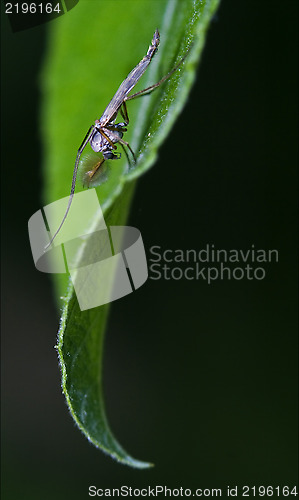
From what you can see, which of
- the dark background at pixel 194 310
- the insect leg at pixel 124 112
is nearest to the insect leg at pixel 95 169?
the insect leg at pixel 124 112

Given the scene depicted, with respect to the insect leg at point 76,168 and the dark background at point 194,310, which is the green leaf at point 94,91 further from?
the dark background at point 194,310

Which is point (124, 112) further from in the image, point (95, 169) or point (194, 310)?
point (194, 310)

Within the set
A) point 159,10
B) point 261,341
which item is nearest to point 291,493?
point 261,341

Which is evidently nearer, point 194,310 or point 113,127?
point 113,127

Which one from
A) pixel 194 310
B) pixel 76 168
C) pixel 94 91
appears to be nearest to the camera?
pixel 76 168

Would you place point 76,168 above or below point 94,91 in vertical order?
below

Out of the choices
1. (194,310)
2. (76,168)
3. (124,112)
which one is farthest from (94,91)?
(194,310)
